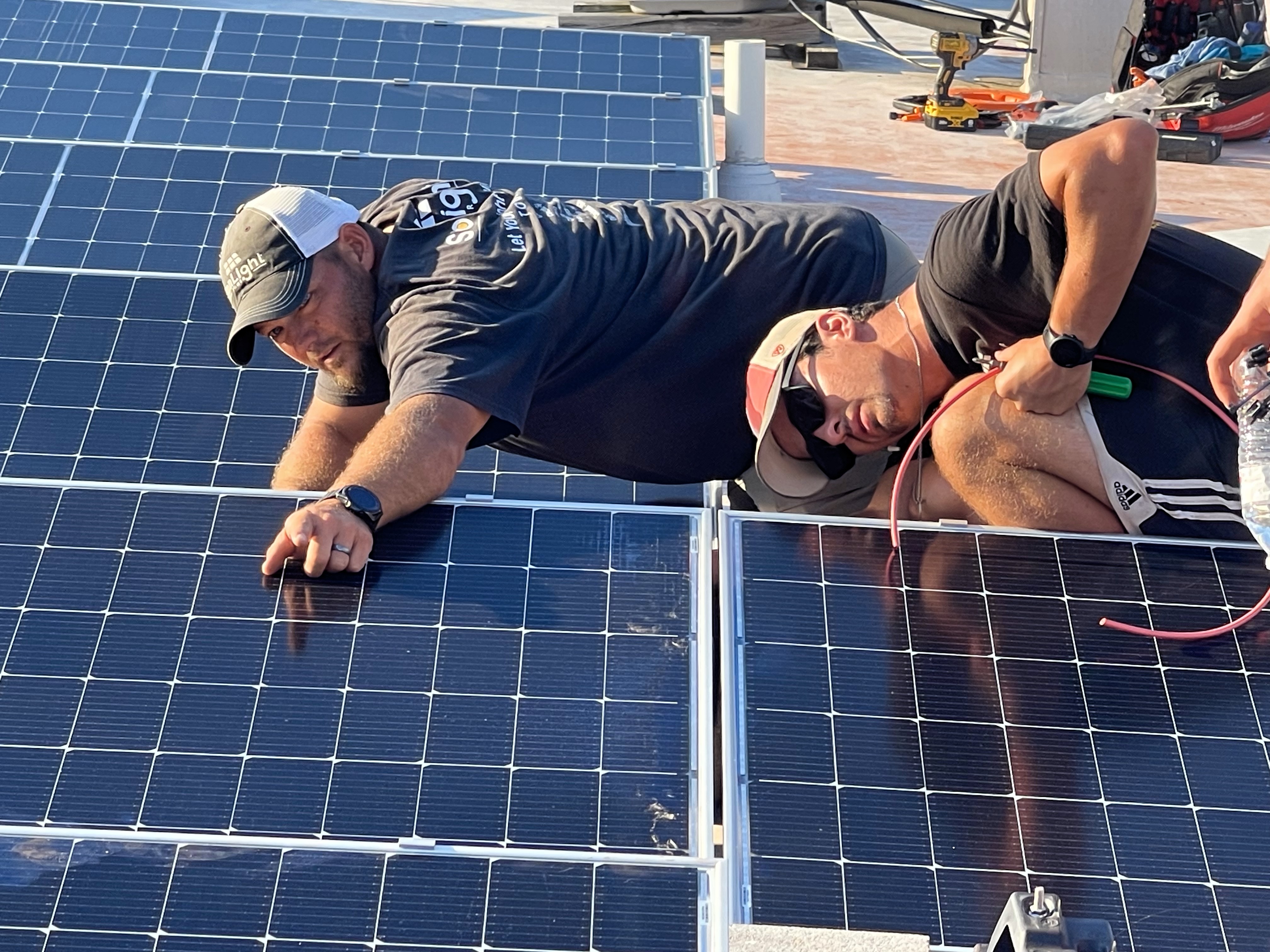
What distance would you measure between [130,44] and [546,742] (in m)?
8.14

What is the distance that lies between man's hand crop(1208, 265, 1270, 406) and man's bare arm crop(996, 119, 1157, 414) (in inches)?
11.9

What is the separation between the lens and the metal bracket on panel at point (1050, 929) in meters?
2.76

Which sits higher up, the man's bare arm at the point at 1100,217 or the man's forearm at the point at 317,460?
the man's bare arm at the point at 1100,217

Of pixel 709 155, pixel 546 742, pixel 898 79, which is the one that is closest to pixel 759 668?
pixel 546 742

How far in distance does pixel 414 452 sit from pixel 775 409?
1.20m

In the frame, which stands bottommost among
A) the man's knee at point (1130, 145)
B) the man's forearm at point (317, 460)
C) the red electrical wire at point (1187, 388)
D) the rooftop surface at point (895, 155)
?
the rooftop surface at point (895, 155)

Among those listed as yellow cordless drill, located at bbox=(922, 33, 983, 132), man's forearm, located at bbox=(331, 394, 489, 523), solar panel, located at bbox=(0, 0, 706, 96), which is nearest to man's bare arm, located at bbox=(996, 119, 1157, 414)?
man's forearm, located at bbox=(331, 394, 489, 523)

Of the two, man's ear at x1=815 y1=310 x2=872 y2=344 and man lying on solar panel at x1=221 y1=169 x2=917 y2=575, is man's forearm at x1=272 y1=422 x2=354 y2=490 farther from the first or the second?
man's ear at x1=815 y1=310 x2=872 y2=344

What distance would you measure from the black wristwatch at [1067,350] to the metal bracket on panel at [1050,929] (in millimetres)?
1794

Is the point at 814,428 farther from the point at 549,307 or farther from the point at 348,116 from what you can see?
the point at 348,116

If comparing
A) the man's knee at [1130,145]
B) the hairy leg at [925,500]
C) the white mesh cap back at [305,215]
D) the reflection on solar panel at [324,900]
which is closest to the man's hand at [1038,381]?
the hairy leg at [925,500]

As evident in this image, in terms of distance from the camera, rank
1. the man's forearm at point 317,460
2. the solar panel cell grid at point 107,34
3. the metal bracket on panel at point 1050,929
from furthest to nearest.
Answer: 1. the solar panel cell grid at point 107,34
2. the man's forearm at point 317,460
3. the metal bracket on panel at point 1050,929

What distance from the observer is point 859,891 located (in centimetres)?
345

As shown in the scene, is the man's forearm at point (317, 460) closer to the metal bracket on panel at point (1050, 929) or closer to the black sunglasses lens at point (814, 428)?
the black sunglasses lens at point (814, 428)
